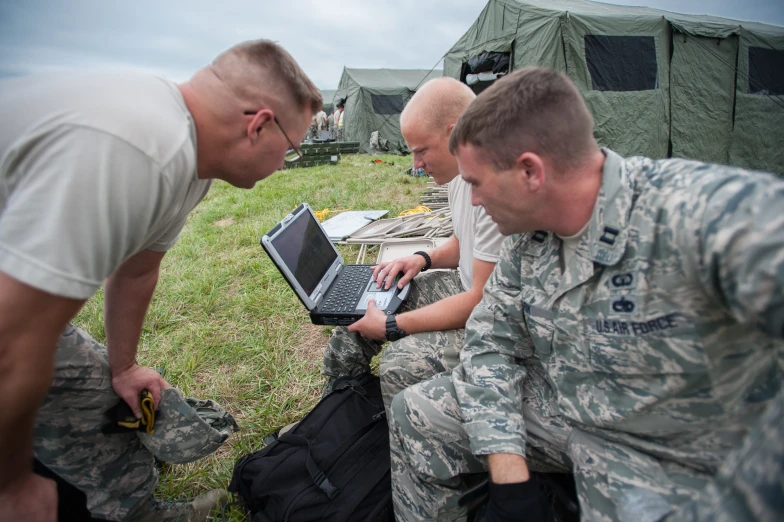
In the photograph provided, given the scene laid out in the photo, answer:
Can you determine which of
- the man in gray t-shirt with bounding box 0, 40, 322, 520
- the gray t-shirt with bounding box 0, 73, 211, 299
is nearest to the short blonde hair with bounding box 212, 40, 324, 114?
the man in gray t-shirt with bounding box 0, 40, 322, 520

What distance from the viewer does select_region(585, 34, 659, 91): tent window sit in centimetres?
715

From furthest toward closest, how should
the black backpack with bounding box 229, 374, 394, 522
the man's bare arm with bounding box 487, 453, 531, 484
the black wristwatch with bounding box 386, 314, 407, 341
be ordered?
1. the black wristwatch with bounding box 386, 314, 407, 341
2. the black backpack with bounding box 229, 374, 394, 522
3. the man's bare arm with bounding box 487, 453, 531, 484

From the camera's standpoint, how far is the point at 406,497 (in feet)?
4.83

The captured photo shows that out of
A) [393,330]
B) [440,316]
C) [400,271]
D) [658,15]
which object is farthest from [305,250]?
[658,15]

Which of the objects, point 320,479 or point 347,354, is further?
point 347,354

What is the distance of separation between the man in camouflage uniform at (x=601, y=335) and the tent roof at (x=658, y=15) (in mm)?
7608

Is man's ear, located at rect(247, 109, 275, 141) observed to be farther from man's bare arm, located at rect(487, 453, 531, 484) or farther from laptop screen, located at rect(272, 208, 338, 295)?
man's bare arm, located at rect(487, 453, 531, 484)

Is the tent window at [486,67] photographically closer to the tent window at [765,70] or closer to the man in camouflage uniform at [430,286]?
Answer: the tent window at [765,70]

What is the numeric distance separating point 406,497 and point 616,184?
49.5 inches

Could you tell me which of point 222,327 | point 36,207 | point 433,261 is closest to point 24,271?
point 36,207

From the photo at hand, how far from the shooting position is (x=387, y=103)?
1647 cm

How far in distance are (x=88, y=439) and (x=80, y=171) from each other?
1267 mm

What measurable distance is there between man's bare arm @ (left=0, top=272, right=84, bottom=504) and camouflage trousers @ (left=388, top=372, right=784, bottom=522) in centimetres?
104

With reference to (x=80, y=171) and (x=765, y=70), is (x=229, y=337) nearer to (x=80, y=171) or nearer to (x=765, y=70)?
(x=80, y=171)
